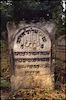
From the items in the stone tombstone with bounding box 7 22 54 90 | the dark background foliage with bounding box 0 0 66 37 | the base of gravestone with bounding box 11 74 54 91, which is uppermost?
the dark background foliage with bounding box 0 0 66 37

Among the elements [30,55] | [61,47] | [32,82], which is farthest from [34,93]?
[61,47]

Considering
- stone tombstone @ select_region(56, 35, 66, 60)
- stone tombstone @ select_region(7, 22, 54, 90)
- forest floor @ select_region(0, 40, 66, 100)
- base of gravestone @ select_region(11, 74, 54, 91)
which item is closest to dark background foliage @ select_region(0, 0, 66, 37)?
stone tombstone @ select_region(56, 35, 66, 60)

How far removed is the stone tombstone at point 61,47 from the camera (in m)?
5.62

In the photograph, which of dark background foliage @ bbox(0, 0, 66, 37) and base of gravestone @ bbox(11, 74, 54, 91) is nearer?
base of gravestone @ bbox(11, 74, 54, 91)

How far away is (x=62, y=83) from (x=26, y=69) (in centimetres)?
125

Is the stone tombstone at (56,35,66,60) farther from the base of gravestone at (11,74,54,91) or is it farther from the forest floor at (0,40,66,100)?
the base of gravestone at (11,74,54,91)

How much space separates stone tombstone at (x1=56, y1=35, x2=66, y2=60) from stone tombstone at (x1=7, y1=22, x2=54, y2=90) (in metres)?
3.26

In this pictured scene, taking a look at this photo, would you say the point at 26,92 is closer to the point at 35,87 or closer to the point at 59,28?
the point at 35,87

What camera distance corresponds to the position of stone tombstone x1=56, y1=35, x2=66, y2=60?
562 cm

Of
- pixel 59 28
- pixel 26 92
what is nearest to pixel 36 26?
pixel 26 92

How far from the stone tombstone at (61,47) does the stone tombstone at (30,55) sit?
3.26m

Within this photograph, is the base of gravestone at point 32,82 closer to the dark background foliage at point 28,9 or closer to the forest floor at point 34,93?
the forest floor at point 34,93

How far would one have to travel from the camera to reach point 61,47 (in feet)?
19.0

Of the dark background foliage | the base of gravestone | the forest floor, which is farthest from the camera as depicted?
the dark background foliage
